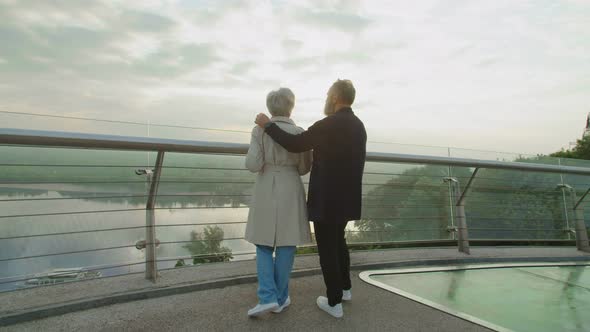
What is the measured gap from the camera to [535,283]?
2.96 metres

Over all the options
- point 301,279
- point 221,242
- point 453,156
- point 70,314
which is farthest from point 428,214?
point 70,314

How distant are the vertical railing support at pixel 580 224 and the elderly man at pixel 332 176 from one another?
395 cm

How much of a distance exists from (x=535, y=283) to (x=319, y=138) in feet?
7.49

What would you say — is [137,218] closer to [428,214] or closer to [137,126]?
[137,126]

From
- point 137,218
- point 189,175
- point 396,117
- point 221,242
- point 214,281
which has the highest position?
point 396,117

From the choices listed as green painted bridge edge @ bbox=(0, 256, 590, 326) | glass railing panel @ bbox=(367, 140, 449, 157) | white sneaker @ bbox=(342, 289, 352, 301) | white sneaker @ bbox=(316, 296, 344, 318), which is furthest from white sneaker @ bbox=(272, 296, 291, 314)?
glass railing panel @ bbox=(367, 140, 449, 157)

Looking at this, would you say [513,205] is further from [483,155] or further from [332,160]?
[332,160]

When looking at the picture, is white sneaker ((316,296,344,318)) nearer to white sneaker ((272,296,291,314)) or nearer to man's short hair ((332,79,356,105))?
white sneaker ((272,296,291,314))

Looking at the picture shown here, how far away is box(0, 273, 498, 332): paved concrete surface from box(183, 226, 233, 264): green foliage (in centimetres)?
52

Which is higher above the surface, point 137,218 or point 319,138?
point 319,138

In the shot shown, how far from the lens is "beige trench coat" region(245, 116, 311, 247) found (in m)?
2.25

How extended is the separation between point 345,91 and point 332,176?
1.90ft

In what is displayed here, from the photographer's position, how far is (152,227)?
264cm

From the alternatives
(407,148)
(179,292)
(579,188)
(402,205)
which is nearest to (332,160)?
(179,292)
